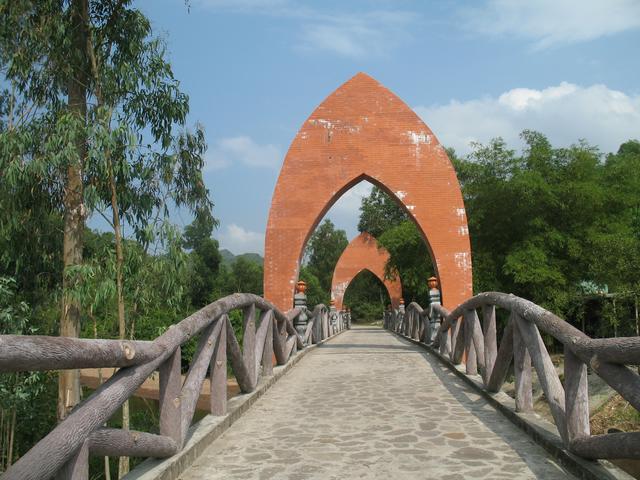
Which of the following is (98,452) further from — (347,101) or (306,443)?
(347,101)

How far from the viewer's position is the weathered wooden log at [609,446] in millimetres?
2627

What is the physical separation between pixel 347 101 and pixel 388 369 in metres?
7.13

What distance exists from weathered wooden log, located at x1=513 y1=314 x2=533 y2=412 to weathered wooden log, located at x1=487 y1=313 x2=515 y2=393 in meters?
0.15

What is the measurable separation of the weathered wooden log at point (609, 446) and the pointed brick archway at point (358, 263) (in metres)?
29.7

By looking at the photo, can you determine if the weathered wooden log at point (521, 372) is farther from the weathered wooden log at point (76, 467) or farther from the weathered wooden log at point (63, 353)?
the weathered wooden log at point (76, 467)

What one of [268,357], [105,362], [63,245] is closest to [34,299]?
[63,245]

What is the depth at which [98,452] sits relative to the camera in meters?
2.43

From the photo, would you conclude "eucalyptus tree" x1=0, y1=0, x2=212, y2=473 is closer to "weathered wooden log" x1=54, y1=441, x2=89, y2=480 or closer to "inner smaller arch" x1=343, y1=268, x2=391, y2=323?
"weathered wooden log" x1=54, y1=441, x2=89, y2=480

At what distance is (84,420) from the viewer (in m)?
2.28

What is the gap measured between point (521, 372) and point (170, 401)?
2626mm

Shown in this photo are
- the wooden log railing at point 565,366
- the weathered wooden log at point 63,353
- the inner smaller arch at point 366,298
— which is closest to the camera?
the weathered wooden log at point 63,353

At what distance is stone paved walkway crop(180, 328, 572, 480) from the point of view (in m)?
3.38

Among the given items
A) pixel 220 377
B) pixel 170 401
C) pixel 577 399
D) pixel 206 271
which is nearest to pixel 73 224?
pixel 220 377

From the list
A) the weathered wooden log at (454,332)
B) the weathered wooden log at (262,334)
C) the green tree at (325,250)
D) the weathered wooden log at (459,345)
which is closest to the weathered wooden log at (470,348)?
the weathered wooden log at (459,345)
